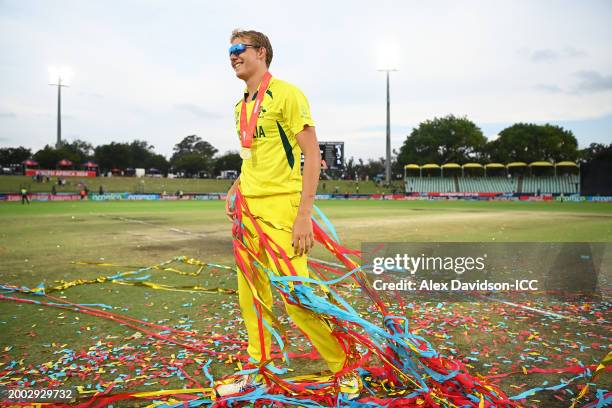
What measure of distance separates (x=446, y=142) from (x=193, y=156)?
6990 cm

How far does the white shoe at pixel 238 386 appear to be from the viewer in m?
2.89

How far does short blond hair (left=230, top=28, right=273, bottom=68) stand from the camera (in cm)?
292

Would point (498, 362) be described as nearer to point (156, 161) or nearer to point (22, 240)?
point (22, 240)

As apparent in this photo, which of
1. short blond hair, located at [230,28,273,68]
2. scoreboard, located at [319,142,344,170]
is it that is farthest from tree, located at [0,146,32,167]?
short blond hair, located at [230,28,273,68]

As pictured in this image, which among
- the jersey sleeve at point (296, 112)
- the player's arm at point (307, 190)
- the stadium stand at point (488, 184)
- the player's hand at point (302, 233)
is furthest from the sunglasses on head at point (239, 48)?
the stadium stand at point (488, 184)

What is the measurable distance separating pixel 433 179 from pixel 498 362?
76.5 metres

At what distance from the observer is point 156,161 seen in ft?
390

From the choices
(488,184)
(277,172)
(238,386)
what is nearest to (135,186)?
(488,184)

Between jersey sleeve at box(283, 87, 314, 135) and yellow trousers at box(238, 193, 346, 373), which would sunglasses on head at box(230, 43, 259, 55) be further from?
yellow trousers at box(238, 193, 346, 373)

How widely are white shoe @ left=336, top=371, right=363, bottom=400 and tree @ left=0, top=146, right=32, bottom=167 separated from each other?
401 feet

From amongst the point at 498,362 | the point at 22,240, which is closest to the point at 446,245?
the point at 498,362

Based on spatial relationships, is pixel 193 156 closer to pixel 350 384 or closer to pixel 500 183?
pixel 500 183

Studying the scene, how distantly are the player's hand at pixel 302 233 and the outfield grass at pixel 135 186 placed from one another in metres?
56.7

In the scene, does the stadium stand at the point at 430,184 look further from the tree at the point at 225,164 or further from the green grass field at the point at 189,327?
the green grass field at the point at 189,327
